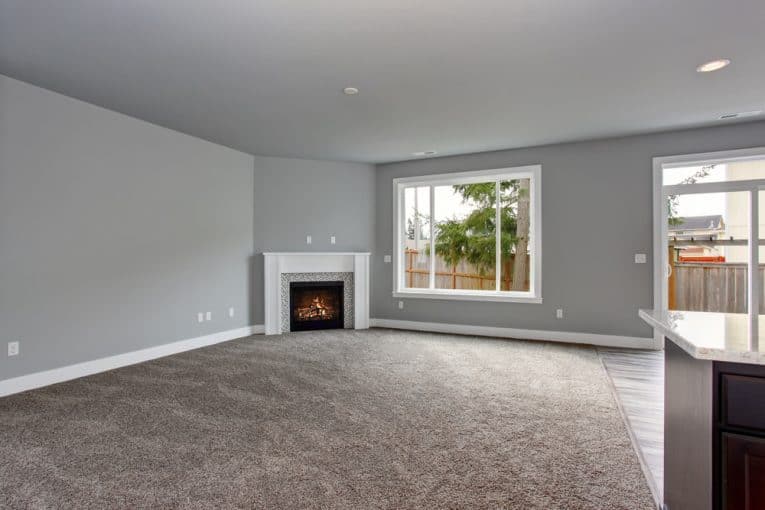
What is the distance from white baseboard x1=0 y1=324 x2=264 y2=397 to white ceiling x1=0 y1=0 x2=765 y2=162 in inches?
101

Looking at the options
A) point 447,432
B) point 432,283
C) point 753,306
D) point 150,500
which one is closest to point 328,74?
point 447,432

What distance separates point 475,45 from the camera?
118 inches

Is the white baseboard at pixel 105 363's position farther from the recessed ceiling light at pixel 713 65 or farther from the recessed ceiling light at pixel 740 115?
the recessed ceiling light at pixel 740 115

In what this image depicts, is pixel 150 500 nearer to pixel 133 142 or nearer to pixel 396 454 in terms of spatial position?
pixel 396 454

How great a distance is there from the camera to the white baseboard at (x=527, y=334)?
209 inches

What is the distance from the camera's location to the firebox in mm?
6492

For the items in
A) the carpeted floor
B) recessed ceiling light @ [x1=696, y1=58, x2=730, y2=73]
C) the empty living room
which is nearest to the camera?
the carpeted floor

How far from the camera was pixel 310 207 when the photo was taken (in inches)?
260

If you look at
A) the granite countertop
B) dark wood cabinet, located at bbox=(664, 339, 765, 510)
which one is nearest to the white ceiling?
the granite countertop

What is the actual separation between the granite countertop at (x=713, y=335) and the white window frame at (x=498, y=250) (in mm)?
4084

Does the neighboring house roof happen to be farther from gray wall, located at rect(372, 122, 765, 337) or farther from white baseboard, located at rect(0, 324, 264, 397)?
white baseboard, located at rect(0, 324, 264, 397)

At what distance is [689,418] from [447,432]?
1599 mm

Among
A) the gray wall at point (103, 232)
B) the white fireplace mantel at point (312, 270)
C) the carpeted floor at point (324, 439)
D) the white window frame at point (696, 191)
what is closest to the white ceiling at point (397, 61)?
the gray wall at point (103, 232)

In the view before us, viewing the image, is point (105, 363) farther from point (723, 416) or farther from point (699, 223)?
point (699, 223)
